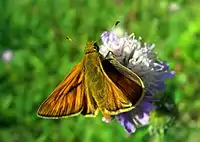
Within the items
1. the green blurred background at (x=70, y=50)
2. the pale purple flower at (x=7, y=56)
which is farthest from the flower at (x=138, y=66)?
the pale purple flower at (x=7, y=56)

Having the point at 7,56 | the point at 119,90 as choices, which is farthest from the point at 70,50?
the point at 119,90

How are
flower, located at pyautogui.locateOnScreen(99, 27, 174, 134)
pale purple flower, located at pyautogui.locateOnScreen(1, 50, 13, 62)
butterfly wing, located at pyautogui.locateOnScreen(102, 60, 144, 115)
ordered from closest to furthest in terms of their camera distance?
butterfly wing, located at pyautogui.locateOnScreen(102, 60, 144, 115), flower, located at pyautogui.locateOnScreen(99, 27, 174, 134), pale purple flower, located at pyautogui.locateOnScreen(1, 50, 13, 62)

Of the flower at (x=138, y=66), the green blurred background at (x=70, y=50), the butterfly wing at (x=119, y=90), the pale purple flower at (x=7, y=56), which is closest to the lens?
the butterfly wing at (x=119, y=90)

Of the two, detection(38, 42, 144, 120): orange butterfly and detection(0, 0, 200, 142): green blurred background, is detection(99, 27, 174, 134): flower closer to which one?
detection(38, 42, 144, 120): orange butterfly

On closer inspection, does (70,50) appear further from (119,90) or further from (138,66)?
(119,90)

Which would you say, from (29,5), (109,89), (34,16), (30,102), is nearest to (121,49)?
(109,89)

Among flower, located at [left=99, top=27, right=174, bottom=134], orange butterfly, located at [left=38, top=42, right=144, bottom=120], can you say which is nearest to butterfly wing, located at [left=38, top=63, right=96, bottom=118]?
orange butterfly, located at [left=38, top=42, right=144, bottom=120]

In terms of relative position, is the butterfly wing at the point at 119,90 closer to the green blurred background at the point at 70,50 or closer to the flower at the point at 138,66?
the flower at the point at 138,66
